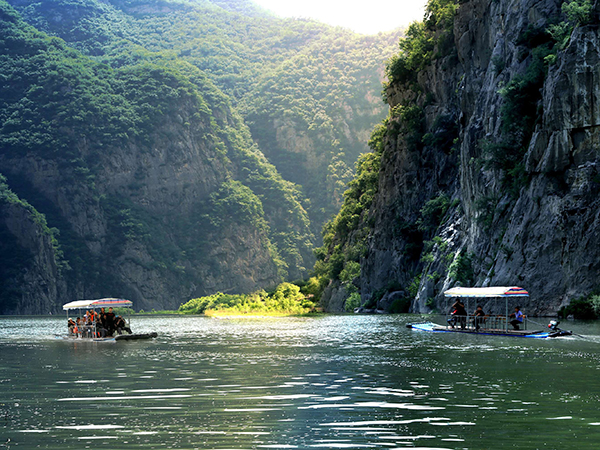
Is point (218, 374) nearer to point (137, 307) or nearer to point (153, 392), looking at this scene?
point (153, 392)

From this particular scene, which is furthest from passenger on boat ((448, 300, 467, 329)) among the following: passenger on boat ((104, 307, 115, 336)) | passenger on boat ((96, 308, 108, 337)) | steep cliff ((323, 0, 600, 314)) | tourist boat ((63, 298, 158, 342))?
passenger on boat ((96, 308, 108, 337))

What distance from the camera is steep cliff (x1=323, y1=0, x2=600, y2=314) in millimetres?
59844

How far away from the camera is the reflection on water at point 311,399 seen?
47.7 feet

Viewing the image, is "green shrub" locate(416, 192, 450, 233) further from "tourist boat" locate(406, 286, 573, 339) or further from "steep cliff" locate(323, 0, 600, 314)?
"tourist boat" locate(406, 286, 573, 339)

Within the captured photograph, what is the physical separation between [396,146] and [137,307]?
11107 cm

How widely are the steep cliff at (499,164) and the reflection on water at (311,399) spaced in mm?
26361

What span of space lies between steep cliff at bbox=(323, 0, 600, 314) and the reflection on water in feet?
86.5

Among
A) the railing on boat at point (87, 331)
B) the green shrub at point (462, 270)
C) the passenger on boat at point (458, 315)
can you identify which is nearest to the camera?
the passenger on boat at point (458, 315)

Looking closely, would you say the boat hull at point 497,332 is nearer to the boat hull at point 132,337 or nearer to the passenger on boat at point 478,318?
the passenger on boat at point 478,318

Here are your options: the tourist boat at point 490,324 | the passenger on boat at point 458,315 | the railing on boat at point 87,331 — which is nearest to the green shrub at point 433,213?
the tourist boat at point 490,324

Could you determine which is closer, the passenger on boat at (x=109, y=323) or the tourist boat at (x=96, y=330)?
the tourist boat at (x=96, y=330)

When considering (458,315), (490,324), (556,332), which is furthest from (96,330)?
(556,332)

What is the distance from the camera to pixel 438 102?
98500 millimetres

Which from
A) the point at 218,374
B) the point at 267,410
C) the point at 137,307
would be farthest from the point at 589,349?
the point at 137,307
